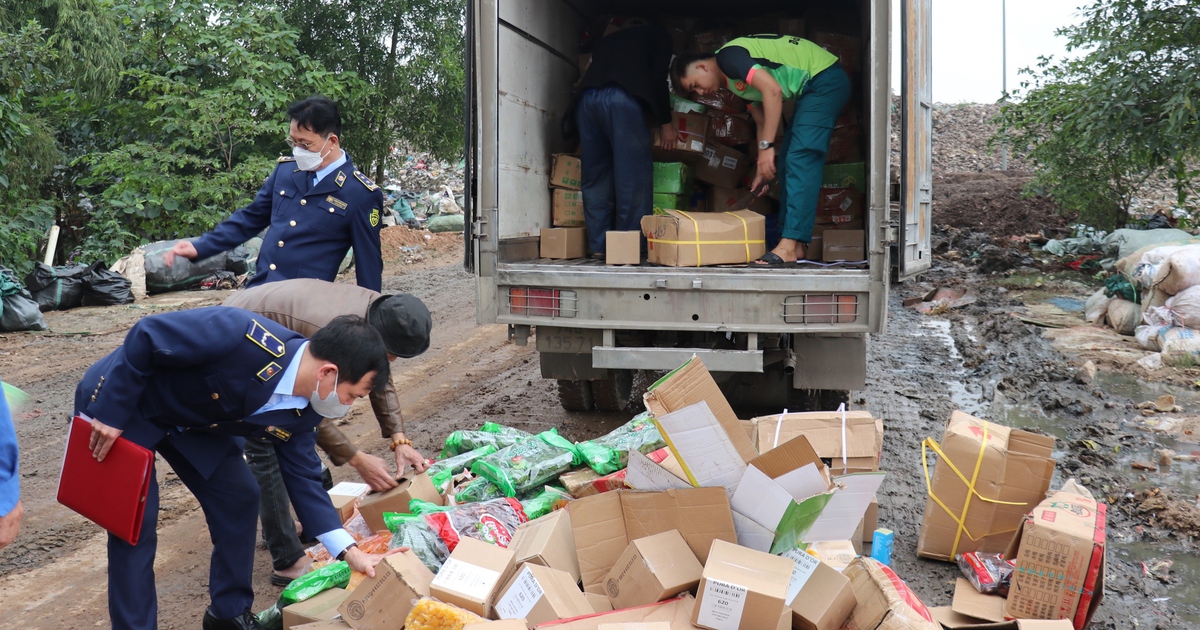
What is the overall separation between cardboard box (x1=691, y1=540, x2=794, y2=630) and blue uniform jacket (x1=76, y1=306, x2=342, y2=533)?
49.3 inches

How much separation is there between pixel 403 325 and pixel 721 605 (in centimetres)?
127

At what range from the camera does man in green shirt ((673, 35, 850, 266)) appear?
5.29 meters

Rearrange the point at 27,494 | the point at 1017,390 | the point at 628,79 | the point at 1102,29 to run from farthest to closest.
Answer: the point at 1102,29, the point at 1017,390, the point at 628,79, the point at 27,494

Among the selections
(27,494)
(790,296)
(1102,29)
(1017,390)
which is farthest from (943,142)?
(27,494)

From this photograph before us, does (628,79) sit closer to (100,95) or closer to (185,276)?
(185,276)

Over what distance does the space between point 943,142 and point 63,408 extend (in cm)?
2450

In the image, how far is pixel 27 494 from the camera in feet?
14.5

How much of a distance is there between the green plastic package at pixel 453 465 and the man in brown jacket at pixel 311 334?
0.23 metres

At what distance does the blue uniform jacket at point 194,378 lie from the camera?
240 centimetres

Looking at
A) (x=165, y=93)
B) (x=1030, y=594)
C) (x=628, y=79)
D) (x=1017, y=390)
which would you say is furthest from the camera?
(x=165, y=93)

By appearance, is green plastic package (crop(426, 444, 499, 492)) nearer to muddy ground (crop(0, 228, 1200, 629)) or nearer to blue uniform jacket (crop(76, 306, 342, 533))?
muddy ground (crop(0, 228, 1200, 629))

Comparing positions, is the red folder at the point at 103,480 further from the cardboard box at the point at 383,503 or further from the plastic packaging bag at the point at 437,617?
the cardboard box at the point at 383,503

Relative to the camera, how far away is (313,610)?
2859 mm

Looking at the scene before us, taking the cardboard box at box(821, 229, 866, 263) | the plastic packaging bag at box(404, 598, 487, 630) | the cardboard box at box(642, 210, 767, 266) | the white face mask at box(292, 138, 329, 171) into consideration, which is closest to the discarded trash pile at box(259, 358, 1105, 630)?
the plastic packaging bag at box(404, 598, 487, 630)
